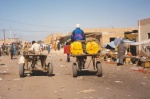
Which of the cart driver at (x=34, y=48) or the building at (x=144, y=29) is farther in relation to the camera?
the building at (x=144, y=29)

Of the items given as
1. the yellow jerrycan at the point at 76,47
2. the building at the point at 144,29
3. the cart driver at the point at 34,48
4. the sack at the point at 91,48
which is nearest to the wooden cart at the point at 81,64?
the sack at the point at 91,48

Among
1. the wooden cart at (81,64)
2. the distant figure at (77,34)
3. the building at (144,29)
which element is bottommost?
the wooden cart at (81,64)

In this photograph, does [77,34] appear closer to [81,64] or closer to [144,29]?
[81,64]

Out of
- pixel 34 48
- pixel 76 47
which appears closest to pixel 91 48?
pixel 76 47

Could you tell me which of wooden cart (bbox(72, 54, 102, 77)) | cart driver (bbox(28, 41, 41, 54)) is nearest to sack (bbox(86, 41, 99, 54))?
wooden cart (bbox(72, 54, 102, 77))

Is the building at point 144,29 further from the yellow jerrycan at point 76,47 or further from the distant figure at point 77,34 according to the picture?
the yellow jerrycan at point 76,47

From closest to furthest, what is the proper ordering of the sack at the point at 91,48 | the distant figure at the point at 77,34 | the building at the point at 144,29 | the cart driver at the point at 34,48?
1. the sack at the point at 91,48
2. the distant figure at the point at 77,34
3. the cart driver at the point at 34,48
4. the building at the point at 144,29

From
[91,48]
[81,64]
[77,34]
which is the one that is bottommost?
[81,64]

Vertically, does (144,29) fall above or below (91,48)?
above

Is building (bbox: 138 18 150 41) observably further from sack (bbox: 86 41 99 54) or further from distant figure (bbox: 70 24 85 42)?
sack (bbox: 86 41 99 54)

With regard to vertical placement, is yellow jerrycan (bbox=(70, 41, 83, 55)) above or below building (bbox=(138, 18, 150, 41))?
below

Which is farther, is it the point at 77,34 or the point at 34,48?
the point at 34,48

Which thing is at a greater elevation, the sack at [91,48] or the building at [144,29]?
the building at [144,29]

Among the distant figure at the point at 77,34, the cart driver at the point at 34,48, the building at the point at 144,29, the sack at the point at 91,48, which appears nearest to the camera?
the sack at the point at 91,48
